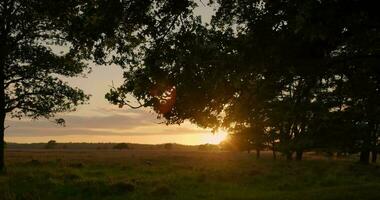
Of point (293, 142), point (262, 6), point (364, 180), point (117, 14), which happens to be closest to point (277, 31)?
point (262, 6)

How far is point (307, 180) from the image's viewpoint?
32.9 metres

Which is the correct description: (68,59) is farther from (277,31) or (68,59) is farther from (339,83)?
(339,83)

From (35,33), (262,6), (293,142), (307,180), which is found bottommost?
(307,180)

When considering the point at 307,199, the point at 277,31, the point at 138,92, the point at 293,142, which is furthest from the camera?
the point at 293,142

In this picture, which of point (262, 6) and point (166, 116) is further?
point (166, 116)

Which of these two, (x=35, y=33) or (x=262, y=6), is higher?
(x=35, y=33)

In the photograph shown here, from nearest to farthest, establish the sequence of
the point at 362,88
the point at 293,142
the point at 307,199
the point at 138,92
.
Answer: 1. the point at 138,92
2. the point at 307,199
3. the point at 362,88
4. the point at 293,142

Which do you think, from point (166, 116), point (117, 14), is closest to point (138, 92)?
point (166, 116)

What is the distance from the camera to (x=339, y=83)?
72.9 ft

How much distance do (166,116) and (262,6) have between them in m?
5.15

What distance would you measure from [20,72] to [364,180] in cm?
2298

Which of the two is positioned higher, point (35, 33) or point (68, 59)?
point (35, 33)

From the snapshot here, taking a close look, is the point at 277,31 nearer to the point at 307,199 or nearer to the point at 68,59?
the point at 68,59

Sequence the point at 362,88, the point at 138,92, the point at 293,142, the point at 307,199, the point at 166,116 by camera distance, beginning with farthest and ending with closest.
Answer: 1. the point at 293,142
2. the point at 362,88
3. the point at 307,199
4. the point at 166,116
5. the point at 138,92
